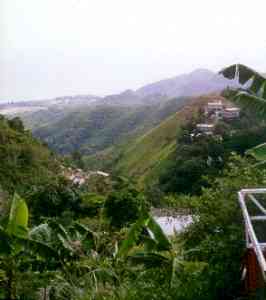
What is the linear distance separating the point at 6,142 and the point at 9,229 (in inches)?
1136

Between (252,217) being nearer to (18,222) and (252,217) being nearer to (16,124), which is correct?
(18,222)

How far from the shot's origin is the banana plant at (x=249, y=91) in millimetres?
9969

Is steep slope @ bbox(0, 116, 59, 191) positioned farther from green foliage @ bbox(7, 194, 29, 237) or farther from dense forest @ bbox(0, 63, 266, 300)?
green foliage @ bbox(7, 194, 29, 237)

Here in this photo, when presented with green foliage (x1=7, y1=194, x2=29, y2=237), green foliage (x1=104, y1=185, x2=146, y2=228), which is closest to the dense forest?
green foliage (x1=7, y1=194, x2=29, y2=237)

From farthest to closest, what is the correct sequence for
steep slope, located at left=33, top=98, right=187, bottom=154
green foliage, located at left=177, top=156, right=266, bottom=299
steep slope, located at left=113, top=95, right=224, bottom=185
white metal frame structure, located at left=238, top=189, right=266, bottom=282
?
steep slope, located at left=33, top=98, right=187, bottom=154
steep slope, located at left=113, top=95, right=224, bottom=185
green foliage, located at left=177, top=156, right=266, bottom=299
white metal frame structure, located at left=238, top=189, right=266, bottom=282

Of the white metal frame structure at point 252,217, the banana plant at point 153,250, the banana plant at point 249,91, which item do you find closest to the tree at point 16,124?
the banana plant at point 153,250

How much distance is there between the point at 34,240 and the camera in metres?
9.34

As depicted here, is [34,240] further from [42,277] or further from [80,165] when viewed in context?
[80,165]

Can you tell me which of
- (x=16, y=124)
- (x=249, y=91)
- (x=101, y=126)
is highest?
(x=249, y=91)

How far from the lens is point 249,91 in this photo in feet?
35.0

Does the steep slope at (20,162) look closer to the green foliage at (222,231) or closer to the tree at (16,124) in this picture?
the tree at (16,124)

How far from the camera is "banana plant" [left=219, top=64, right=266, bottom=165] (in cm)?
997

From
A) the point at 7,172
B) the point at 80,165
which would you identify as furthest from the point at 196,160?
the point at 80,165

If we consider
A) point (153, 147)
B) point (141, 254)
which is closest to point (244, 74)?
point (141, 254)
